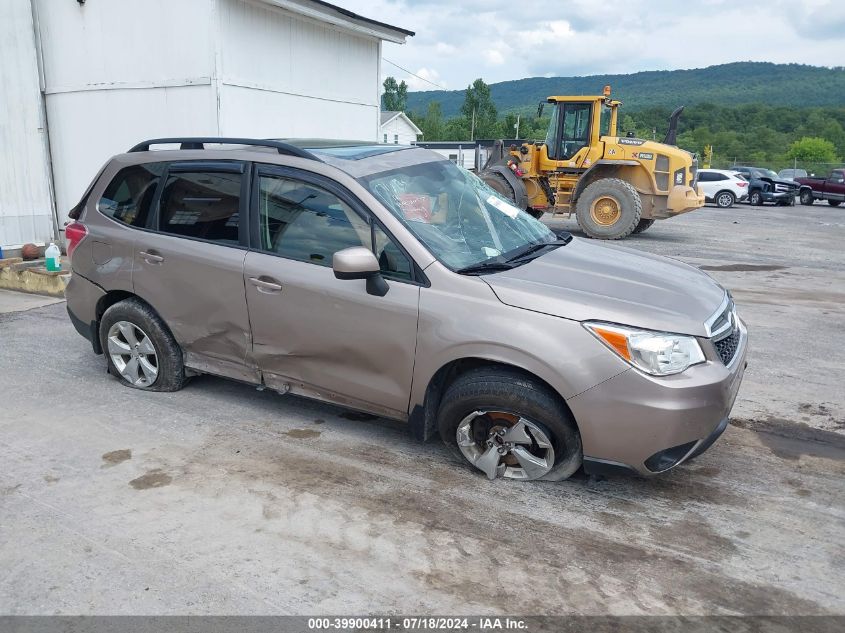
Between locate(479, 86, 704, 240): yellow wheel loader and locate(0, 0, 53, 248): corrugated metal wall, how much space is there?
8.95m

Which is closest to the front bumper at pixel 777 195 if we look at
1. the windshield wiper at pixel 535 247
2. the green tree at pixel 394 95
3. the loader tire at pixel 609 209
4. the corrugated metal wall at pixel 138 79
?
the loader tire at pixel 609 209

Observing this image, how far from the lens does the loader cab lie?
50.1ft

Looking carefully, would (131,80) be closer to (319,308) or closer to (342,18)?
(342,18)

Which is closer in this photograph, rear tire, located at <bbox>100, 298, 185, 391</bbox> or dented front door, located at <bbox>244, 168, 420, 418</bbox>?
dented front door, located at <bbox>244, 168, 420, 418</bbox>

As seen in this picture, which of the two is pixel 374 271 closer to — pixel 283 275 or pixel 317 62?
pixel 283 275

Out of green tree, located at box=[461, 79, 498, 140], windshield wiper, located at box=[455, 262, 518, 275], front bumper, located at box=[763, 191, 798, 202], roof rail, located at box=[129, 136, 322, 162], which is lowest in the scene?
front bumper, located at box=[763, 191, 798, 202]

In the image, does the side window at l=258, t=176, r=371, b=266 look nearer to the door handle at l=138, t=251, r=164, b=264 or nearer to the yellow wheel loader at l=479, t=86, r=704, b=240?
the door handle at l=138, t=251, r=164, b=264

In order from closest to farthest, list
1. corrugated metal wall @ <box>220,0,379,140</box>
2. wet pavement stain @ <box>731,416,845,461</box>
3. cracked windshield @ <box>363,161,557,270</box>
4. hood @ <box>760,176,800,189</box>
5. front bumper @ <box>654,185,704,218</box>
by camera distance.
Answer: cracked windshield @ <box>363,161,557,270</box> → wet pavement stain @ <box>731,416,845,461</box> → corrugated metal wall @ <box>220,0,379,140</box> → front bumper @ <box>654,185,704,218</box> → hood @ <box>760,176,800,189</box>

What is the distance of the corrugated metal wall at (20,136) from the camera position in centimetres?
1014

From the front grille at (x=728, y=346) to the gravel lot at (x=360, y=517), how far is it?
757 mm

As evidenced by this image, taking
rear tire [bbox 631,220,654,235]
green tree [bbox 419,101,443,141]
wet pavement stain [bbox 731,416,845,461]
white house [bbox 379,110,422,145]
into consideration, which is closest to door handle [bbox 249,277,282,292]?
wet pavement stain [bbox 731,416,845,461]

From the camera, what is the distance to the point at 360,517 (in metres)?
3.49

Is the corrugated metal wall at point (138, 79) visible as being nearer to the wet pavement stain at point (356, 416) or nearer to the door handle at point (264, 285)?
the door handle at point (264, 285)

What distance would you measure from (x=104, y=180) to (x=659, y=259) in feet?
13.5
